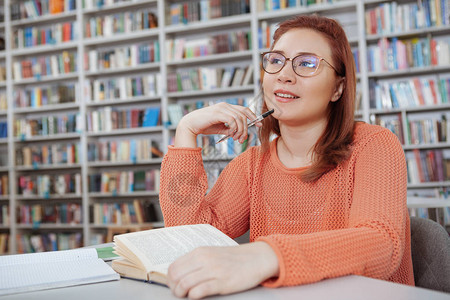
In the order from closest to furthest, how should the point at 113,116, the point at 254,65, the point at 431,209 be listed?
1. the point at 431,209
2. the point at 254,65
3. the point at 113,116

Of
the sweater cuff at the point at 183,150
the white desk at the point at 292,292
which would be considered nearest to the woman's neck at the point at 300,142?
the sweater cuff at the point at 183,150

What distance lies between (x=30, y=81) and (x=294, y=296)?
16.1 feet

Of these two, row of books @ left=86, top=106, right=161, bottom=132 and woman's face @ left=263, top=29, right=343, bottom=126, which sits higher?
row of books @ left=86, top=106, right=161, bottom=132

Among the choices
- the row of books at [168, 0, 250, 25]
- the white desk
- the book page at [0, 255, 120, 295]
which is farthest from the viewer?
the row of books at [168, 0, 250, 25]

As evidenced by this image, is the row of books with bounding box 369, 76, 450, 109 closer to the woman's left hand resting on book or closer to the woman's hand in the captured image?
the woman's hand

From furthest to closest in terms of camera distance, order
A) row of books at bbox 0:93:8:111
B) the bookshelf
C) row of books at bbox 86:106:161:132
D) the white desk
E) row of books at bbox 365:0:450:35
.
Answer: row of books at bbox 0:93:8:111, row of books at bbox 86:106:161:132, the bookshelf, row of books at bbox 365:0:450:35, the white desk

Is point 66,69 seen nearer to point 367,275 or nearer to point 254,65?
point 254,65

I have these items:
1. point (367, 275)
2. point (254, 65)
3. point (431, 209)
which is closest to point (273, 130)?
point (367, 275)

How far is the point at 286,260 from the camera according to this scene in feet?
2.18

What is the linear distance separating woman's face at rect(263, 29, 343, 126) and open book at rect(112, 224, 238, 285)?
1.49ft

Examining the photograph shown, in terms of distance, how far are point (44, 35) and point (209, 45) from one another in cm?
200

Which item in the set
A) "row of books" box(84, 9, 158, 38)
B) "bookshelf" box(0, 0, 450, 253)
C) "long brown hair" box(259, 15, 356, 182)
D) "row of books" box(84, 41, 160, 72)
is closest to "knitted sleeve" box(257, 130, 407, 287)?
"long brown hair" box(259, 15, 356, 182)

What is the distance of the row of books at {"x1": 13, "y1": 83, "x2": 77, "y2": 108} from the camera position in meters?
4.75

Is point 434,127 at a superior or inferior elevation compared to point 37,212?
superior
